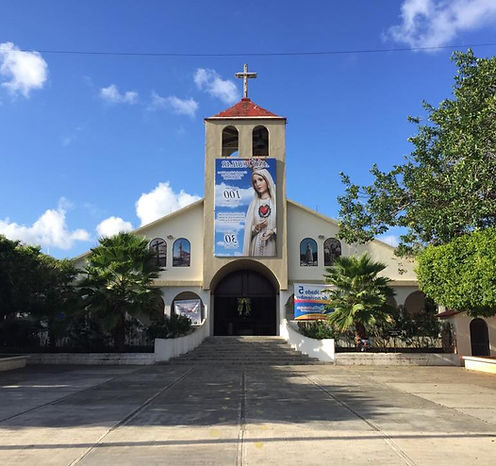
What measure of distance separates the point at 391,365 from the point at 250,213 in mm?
11451

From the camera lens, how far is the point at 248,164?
90.3 feet

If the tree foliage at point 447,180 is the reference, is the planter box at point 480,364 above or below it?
below

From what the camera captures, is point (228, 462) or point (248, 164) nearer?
point (228, 462)

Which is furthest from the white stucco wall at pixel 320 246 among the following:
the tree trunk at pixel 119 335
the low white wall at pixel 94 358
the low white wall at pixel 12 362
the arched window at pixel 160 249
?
the low white wall at pixel 12 362

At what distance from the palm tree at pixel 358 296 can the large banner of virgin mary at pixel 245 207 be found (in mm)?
6626

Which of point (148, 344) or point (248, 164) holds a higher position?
point (248, 164)

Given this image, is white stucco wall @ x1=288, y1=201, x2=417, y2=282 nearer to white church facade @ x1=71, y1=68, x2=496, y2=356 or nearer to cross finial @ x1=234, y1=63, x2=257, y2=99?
white church facade @ x1=71, y1=68, x2=496, y2=356

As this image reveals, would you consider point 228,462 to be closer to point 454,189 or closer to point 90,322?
point 454,189

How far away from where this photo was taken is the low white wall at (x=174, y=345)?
20.0 meters

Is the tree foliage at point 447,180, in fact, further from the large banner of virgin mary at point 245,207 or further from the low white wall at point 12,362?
the low white wall at point 12,362

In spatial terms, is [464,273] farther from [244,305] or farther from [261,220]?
[244,305]

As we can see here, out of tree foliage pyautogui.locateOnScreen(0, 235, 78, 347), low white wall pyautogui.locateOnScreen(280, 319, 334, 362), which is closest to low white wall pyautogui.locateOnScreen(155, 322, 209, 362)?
tree foliage pyautogui.locateOnScreen(0, 235, 78, 347)

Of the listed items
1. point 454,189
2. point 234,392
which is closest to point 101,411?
point 234,392

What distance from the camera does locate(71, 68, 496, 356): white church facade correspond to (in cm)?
2686
